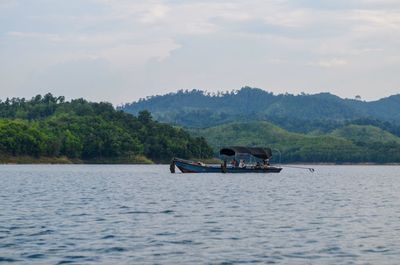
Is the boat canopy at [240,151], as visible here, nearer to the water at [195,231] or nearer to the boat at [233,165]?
the boat at [233,165]

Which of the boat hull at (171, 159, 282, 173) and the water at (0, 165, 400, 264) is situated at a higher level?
the boat hull at (171, 159, 282, 173)

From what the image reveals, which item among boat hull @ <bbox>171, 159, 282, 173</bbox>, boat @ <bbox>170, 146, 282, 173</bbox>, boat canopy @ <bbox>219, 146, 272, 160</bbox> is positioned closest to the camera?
boat canopy @ <bbox>219, 146, 272, 160</bbox>

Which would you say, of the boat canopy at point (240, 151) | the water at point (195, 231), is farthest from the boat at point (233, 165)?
the water at point (195, 231)

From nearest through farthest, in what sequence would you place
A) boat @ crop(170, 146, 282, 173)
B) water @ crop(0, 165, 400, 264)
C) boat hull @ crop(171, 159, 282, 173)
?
water @ crop(0, 165, 400, 264), boat @ crop(170, 146, 282, 173), boat hull @ crop(171, 159, 282, 173)

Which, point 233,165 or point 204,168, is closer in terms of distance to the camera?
Result: point 204,168

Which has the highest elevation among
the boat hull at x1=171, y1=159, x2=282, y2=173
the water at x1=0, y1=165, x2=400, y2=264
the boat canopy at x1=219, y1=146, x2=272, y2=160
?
the boat canopy at x1=219, y1=146, x2=272, y2=160

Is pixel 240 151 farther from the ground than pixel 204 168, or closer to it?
farther from the ground

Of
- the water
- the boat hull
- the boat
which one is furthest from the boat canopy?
the water

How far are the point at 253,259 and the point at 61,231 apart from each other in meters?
15.9

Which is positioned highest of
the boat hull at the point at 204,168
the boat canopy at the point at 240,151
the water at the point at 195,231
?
the boat canopy at the point at 240,151

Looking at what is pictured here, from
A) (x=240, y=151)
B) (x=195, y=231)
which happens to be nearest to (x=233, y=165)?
(x=240, y=151)

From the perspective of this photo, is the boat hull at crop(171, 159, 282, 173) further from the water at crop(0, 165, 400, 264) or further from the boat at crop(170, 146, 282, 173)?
the water at crop(0, 165, 400, 264)

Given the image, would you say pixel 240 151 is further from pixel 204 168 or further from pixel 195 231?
pixel 195 231

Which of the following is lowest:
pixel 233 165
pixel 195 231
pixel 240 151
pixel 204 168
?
pixel 195 231
